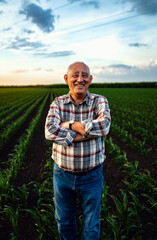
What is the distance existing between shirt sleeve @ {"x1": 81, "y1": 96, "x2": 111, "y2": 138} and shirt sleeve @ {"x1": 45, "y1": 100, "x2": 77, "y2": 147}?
16 cm

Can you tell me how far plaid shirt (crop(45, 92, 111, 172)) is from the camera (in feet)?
5.62

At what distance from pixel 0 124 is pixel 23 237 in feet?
25.6

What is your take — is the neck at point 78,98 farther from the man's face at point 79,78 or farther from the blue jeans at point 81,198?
the blue jeans at point 81,198

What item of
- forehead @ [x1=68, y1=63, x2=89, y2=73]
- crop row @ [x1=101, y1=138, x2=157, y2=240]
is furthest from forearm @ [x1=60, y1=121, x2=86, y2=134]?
crop row @ [x1=101, y1=138, x2=157, y2=240]

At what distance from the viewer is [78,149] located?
1731mm

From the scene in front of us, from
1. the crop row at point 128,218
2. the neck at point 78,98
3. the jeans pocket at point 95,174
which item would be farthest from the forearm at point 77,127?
the crop row at point 128,218

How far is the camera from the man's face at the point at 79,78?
174 centimetres

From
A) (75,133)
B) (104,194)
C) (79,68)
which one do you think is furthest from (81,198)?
(79,68)

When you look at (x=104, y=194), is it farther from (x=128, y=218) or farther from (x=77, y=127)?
(x=77, y=127)

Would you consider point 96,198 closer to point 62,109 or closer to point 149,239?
point 62,109

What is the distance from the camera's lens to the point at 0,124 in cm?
934

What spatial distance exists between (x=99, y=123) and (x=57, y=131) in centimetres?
47

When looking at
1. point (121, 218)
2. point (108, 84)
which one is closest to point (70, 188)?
point (121, 218)

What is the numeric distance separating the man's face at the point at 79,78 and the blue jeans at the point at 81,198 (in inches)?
34.8
